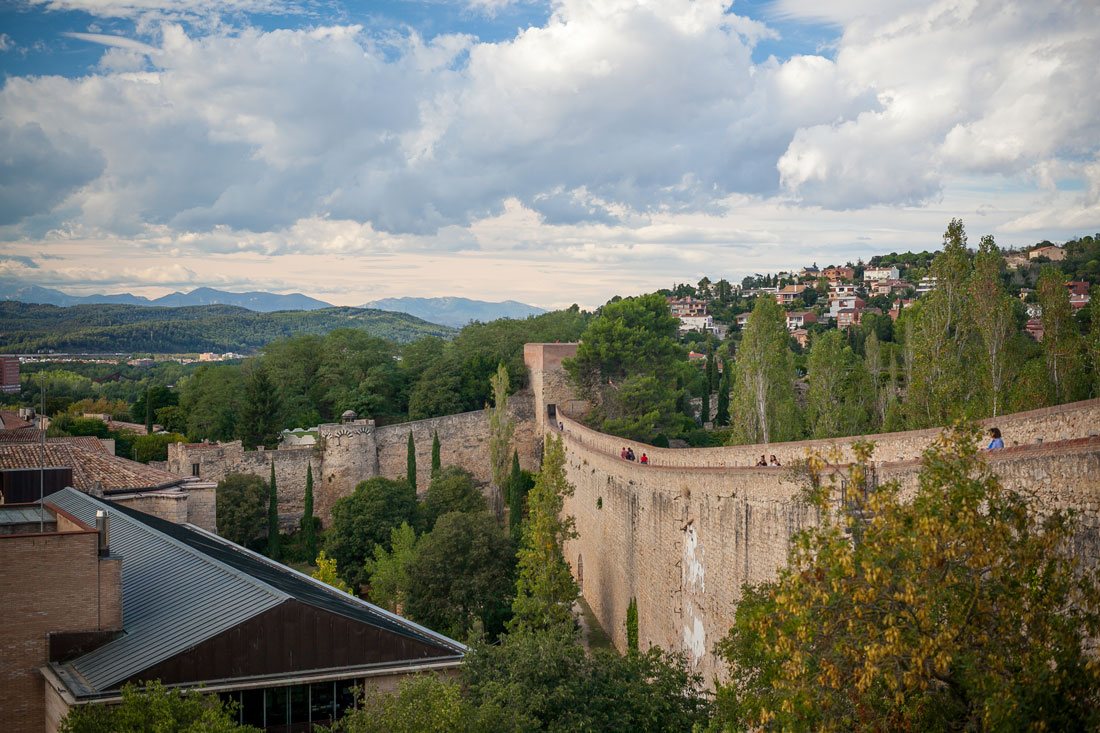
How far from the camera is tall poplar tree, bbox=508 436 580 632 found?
2409 centimetres

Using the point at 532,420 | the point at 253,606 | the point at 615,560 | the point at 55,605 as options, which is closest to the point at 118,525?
the point at 55,605

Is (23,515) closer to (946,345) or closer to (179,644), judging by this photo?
(179,644)

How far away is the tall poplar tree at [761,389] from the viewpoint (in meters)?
30.3

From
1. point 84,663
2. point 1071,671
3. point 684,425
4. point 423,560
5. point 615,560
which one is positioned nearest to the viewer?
point 1071,671

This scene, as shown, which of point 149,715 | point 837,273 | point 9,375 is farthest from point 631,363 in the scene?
point 837,273

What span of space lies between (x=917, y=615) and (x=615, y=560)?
17.4m

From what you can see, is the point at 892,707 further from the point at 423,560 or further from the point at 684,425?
the point at 684,425

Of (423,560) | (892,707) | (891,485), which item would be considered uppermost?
(891,485)

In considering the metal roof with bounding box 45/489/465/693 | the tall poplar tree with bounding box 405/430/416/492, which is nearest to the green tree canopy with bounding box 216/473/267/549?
the tall poplar tree with bounding box 405/430/416/492

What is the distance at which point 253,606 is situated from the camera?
45.2ft

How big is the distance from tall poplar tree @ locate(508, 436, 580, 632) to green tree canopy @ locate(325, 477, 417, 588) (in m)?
8.66

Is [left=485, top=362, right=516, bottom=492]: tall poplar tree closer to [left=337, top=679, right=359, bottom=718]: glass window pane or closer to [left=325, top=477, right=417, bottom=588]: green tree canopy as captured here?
[left=325, top=477, right=417, bottom=588]: green tree canopy

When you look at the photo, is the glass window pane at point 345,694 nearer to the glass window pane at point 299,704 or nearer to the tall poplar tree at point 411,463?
the glass window pane at point 299,704

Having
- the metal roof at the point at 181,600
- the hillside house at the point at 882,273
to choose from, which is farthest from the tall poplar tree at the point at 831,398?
the hillside house at the point at 882,273
